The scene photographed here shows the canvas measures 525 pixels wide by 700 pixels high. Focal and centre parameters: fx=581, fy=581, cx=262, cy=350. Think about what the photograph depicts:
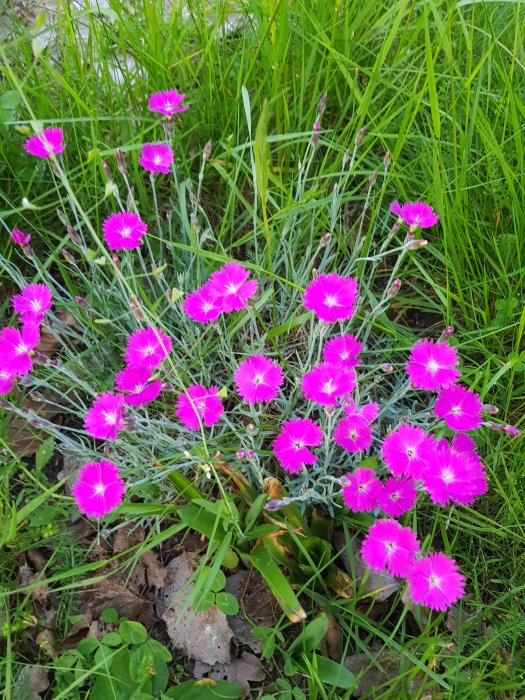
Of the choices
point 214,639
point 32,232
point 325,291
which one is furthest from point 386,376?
point 32,232

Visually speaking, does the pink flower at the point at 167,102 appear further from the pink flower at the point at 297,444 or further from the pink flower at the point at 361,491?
the pink flower at the point at 361,491

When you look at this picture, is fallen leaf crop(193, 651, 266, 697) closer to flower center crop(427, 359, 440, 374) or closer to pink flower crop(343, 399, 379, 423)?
pink flower crop(343, 399, 379, 423)

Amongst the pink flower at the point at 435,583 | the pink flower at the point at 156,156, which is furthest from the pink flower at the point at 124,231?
the pink flower at the point at 435,583

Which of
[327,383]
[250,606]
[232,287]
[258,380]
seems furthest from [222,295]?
[250,606]

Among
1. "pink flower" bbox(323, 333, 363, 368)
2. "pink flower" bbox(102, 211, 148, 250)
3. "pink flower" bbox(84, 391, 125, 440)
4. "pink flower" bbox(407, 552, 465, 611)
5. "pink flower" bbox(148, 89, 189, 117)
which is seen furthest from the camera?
"pink flower" bbox(148, 89, 189, 117)

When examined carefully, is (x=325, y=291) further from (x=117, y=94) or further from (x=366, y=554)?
(x=117, y=94)

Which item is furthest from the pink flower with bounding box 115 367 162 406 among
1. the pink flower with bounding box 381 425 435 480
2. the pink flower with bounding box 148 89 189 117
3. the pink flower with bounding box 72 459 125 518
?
the pink flower with bounding box 148 89 189 117
